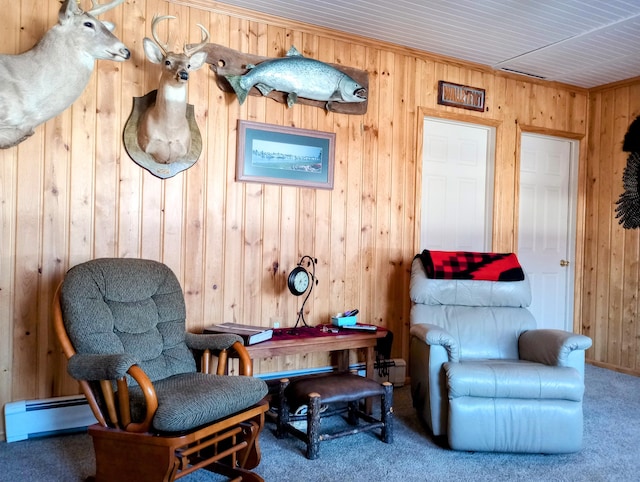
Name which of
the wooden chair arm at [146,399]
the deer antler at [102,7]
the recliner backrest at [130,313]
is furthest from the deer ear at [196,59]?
→ the wooden chair arm at [146,399]

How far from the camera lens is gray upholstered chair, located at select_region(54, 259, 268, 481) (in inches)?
70.6

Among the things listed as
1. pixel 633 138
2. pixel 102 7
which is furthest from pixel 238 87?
pixel 633 138

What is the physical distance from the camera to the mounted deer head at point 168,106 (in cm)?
258

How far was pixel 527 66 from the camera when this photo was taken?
13.2ft

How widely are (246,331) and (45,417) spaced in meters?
1.12

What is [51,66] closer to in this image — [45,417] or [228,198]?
[228,198]

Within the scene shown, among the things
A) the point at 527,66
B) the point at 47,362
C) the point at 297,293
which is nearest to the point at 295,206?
the point at 297,293

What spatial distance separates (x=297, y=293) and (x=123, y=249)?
1020mm

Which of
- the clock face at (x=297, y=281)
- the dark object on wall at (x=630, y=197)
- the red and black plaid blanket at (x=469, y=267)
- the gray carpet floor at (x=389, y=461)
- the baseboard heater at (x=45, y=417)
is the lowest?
the gray carpet floor at (x=389, y=461)

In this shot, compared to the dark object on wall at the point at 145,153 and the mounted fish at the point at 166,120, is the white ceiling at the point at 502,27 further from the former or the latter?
the dark object on wall at the point at 145,153

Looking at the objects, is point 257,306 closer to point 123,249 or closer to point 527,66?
point 123,249

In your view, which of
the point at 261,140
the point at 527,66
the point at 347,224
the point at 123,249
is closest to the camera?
the point at 123,249

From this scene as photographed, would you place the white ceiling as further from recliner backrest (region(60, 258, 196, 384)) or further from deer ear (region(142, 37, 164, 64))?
recliner backrest (region(60, 258, 196, 384))

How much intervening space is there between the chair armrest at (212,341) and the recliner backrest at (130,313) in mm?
41
